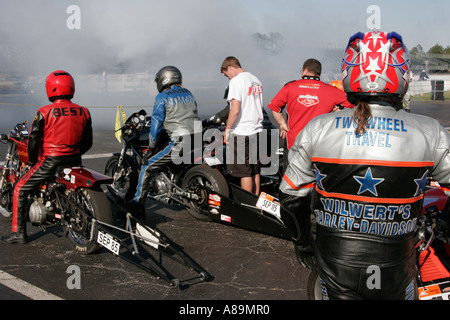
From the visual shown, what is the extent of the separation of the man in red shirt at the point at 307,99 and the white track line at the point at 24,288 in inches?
123

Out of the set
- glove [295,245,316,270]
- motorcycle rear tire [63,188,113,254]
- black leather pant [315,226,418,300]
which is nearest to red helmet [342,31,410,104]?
black leather pant [315,226,418,300]

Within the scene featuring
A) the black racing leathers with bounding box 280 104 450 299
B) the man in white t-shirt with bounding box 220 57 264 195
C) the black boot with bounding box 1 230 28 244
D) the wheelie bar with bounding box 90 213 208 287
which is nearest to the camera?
the black racing leathers with bounding box 280 104 450 299

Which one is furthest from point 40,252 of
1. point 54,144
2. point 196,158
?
point 196,158

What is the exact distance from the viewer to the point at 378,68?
2129 mm

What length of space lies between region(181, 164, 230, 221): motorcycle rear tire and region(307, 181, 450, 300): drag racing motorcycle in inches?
103

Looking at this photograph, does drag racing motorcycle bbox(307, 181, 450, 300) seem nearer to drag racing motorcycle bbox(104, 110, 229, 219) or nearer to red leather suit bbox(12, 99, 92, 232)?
drag racing motorcycle bbox(104, 110, 229, 219)

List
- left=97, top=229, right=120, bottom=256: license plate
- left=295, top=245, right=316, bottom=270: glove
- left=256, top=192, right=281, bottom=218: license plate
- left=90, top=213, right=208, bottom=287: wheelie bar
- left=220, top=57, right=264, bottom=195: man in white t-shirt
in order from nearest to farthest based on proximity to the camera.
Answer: left=295, top=245, right=316, bottom=270: glove → left=90, top=213, right=208, bottom=287: wheelie bar → left=97, top=229, right=120, bottom=256: license plate → left=256, top=192, right=281, bottom=218: license plate → left=220, top=57, right=264, bottom=195: man in white t-shirt

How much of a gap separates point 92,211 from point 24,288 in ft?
2.90

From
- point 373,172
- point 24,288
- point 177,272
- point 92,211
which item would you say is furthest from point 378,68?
point 24,288

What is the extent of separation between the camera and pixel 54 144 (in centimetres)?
471

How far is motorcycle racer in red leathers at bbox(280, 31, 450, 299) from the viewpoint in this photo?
2.02 m

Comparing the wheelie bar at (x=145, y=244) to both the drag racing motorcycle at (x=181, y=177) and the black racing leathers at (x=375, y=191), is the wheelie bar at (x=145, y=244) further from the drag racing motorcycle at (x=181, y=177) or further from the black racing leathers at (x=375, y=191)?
the black racing leathers at (x=375, y=191)

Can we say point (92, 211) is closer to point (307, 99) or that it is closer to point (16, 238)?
point (16, 238)
